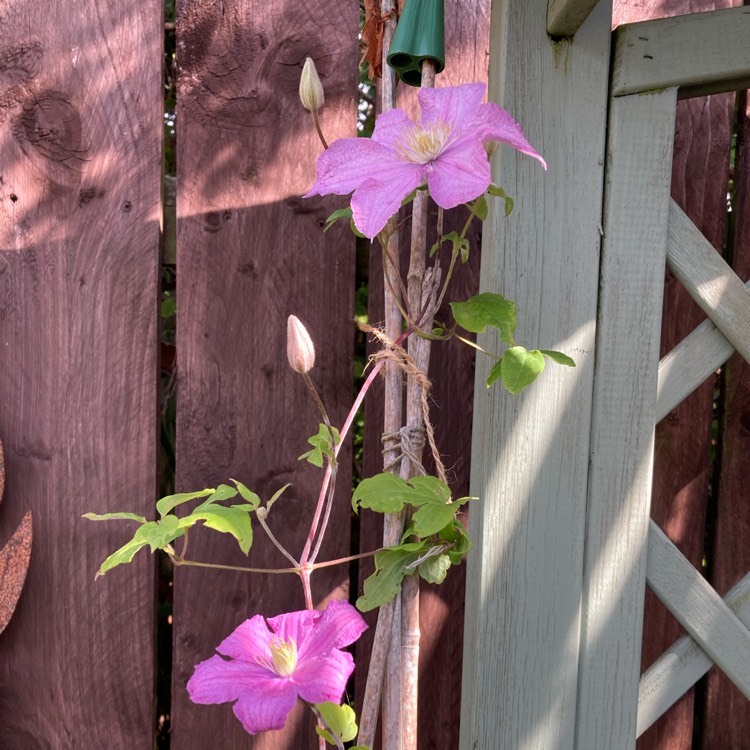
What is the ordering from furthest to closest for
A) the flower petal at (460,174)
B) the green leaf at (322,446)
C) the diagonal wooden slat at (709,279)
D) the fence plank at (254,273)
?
the fence plank at (254,273) → the diagonal wooden slat at (709,279) → the green leaf at (322,446) → the flower petal at (460,174)

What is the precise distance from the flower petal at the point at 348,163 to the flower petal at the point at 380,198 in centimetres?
2

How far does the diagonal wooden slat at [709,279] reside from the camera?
0.89 m

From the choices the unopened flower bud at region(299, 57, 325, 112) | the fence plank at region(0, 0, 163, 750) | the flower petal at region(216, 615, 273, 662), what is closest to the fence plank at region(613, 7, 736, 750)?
the unopened flower bud at region(299, 57, 325, 112)

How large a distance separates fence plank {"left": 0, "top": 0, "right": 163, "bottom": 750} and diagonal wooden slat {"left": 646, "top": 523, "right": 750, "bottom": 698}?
0.78 m

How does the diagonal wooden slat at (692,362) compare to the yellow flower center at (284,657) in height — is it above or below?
above

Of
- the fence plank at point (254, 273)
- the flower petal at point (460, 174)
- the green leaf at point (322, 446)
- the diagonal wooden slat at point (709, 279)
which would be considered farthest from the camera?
the fence plank at point (254, 273)

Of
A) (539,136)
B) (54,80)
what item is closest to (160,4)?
(54,80)

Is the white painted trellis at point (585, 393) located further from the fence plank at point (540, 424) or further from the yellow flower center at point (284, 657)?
the yellow flower center at point (284, 657)

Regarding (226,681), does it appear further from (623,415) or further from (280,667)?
(623,415)

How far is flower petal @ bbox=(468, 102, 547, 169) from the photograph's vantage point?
69 cm

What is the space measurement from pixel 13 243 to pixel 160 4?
47cm

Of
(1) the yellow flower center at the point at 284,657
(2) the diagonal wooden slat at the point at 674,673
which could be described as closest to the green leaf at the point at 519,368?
(1) the yellow flower center at the point at 284,657

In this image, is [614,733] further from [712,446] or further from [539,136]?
[539,136]

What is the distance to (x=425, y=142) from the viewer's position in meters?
0.72
